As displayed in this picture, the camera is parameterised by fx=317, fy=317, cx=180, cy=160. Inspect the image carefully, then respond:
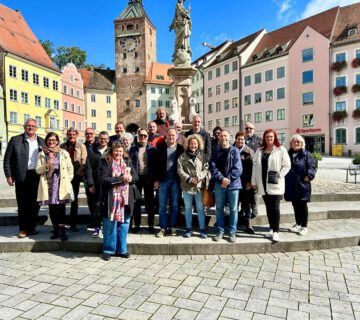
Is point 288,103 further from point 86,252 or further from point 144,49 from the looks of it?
point 86,252

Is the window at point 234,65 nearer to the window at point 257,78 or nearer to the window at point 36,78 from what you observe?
the window at point 257,78

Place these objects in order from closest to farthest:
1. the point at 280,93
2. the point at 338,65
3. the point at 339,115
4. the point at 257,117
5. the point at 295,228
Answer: the point at 295,228 < the point at 339,115 < the point at 338,65 < the point at 280,93 < the point at 257,117

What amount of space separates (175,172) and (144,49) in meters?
56.4

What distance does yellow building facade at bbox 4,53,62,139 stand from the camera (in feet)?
120

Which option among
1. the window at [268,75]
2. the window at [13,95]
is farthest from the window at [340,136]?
the window at [13,95]

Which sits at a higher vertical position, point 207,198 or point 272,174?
point 272,174

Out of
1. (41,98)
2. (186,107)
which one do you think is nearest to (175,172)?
(186,107)

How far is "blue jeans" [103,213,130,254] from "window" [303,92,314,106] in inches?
1484

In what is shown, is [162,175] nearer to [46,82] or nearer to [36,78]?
[36,78]

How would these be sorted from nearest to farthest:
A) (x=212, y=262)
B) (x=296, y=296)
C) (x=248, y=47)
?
(x=296, y=296), (x=212, y=262), (x=248, y=47)

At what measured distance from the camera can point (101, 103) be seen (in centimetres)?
5775

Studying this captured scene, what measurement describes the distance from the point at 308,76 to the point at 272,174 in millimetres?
37141

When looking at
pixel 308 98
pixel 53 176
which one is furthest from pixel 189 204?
pixel 308 98

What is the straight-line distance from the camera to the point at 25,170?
17.8 feet
